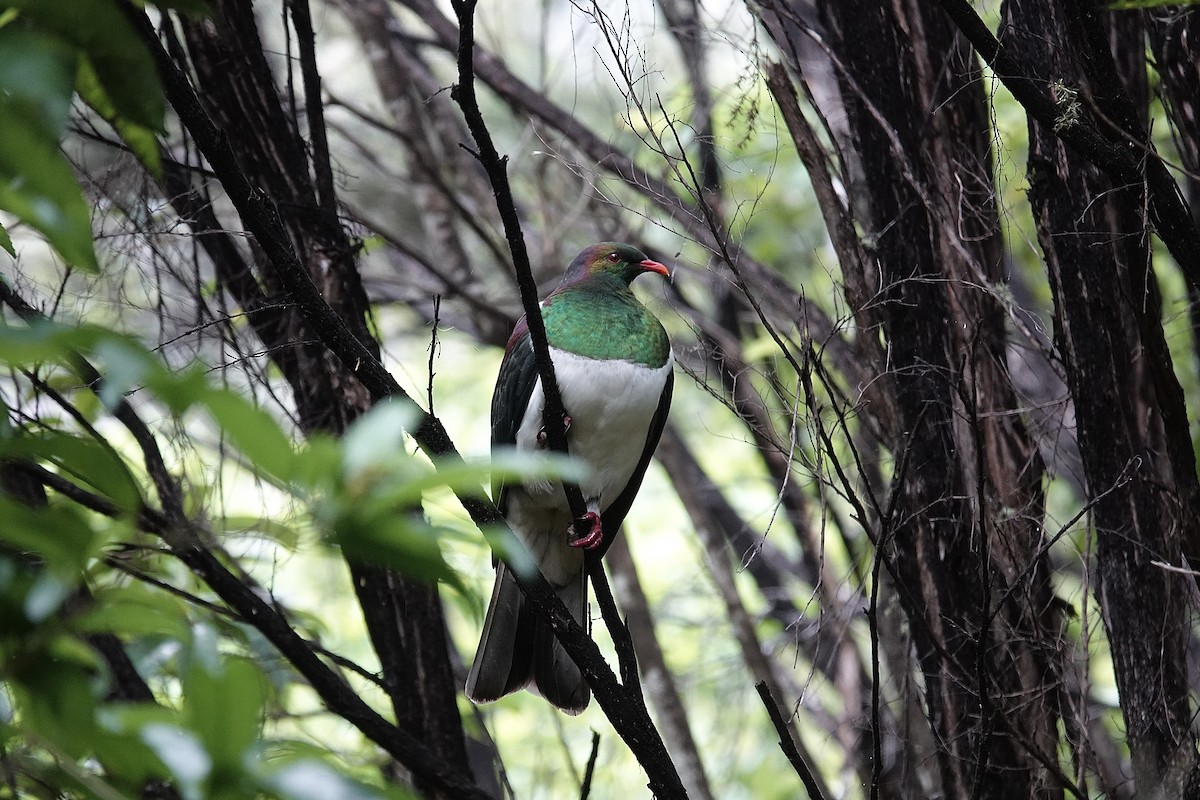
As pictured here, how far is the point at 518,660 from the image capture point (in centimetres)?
289

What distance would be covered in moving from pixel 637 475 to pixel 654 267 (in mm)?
623

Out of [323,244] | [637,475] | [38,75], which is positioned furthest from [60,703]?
[637,475]

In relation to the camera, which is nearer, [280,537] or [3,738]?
[3,738]

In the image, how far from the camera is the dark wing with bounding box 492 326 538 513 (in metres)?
2.99

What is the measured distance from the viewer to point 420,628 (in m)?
2.68

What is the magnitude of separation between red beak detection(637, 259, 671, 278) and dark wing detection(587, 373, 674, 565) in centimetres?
36

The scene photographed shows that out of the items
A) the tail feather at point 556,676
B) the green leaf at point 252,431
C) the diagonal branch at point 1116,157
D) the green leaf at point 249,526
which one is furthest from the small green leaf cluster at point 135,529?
the tail feather at point 556,676

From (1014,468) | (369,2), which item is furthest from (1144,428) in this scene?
(369,2)

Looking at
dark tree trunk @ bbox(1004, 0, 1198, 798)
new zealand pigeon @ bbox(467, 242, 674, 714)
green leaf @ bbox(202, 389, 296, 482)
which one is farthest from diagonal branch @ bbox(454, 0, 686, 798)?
green leaf @ bbox(202, 389, 296, 482)

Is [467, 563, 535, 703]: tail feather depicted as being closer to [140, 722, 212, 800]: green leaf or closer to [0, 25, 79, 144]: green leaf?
[140, 722, 212, 800]: green leaf

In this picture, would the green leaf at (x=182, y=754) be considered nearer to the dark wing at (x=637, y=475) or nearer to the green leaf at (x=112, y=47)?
the green leaf at (x=112, y=47)

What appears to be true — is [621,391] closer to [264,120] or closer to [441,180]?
[264,120]

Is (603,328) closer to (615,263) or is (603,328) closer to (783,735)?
(615,263)

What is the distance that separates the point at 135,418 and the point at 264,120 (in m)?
0.89
